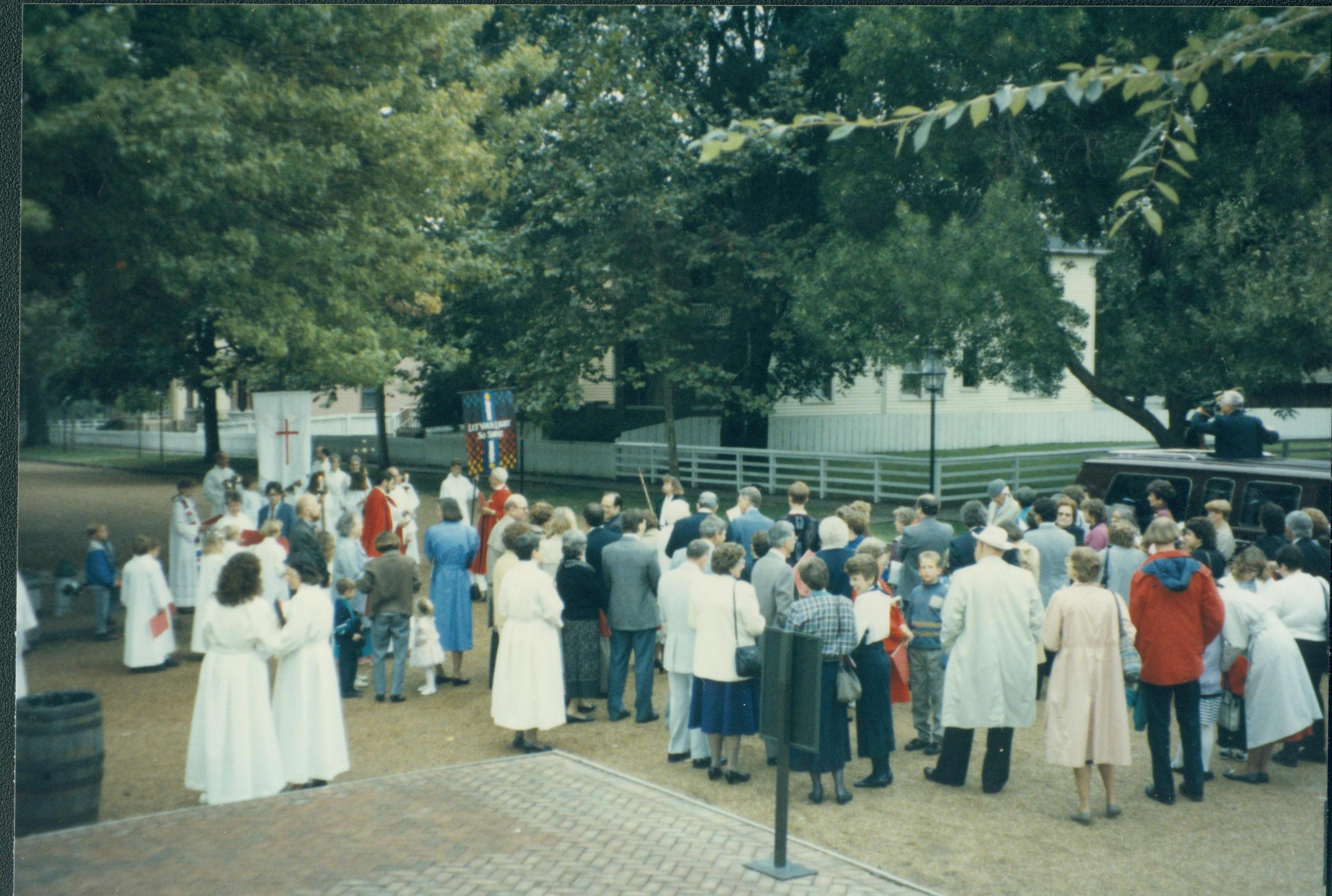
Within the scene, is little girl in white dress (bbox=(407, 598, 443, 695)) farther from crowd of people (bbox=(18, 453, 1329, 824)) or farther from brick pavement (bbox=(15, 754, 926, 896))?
brick pavement (bbox=(15, 754, 926, 896))

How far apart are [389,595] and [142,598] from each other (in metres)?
2.90

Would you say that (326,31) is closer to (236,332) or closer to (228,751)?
(236,332)

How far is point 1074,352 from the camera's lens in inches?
699

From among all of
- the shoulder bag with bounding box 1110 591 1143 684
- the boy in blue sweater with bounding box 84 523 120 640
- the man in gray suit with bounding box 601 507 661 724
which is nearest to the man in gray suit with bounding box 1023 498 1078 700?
the shoulder bag with bounding box 1110 591 1143 684

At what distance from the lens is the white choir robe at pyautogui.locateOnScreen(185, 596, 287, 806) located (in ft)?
23.5

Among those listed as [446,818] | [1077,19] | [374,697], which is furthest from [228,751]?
[1077,19]

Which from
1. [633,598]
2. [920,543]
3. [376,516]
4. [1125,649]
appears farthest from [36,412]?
[1125,649]

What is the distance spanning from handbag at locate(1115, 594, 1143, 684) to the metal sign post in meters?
2.21

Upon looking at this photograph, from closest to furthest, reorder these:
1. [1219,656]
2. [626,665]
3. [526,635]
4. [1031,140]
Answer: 1. [1219,656]
2. [526,635]
3. [626,665]
4. [1031,140]

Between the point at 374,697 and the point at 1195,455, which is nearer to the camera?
the point at 374,697

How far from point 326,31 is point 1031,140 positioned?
32.9 ft

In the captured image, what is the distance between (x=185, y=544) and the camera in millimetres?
13266

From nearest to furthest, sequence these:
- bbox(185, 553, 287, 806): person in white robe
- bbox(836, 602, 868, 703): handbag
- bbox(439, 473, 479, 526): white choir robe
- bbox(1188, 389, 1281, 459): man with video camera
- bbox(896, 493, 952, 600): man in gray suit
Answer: bbox(185, 553, 287, 806): person in white robe
bbox(836, 602, 868, 703): handbag
bbox(896, 493, 952, 600): man in gray suit
bbox(1188, 389, 1281, 459): man with video camera
bbox(439, 473, 479, 526): white choir robe

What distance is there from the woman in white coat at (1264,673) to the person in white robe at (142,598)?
9.19m
